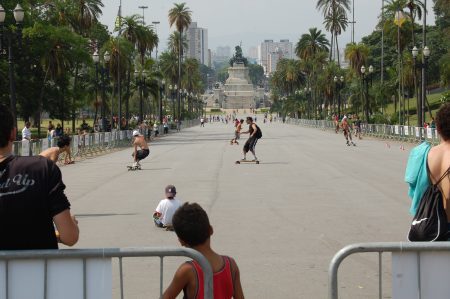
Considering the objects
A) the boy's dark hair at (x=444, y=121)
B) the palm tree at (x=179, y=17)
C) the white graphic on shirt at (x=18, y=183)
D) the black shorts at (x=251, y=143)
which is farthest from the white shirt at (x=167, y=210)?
the palm tree at (x=179, y=17)

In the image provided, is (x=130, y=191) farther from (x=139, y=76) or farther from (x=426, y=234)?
(x=139, y=76)

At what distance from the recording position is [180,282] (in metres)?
5.35

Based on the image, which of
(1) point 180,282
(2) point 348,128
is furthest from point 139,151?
(2) point 348,128

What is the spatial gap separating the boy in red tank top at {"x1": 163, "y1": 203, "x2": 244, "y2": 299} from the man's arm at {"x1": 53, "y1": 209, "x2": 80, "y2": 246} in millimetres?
635

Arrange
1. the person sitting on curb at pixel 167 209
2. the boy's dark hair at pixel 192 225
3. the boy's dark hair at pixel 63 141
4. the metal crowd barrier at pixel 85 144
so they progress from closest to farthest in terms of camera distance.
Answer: the boy's dark hair at pixel 192 225, the person sitting on curb at pixel 167 209, the boy's dark hair at pixel 63 141, the metal crowd barrier at pixel 85 144

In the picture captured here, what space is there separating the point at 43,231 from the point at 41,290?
380mm

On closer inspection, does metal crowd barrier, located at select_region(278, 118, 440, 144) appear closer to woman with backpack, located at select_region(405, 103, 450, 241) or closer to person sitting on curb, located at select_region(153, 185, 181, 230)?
person sitting on curb, located at select_region(153, 185, 181, 230)

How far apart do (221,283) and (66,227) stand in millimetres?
1017

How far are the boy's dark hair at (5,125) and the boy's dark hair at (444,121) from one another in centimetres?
318

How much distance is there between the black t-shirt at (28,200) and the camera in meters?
5.19

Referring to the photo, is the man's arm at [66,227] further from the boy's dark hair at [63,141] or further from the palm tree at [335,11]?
the palm tree at [335,11]

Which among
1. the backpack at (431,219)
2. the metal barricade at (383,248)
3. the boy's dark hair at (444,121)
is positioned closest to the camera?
the metal barricade at (383,248)

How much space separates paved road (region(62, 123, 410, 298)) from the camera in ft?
31.2

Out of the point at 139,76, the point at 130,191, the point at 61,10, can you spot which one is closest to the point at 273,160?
the point at 130,191
